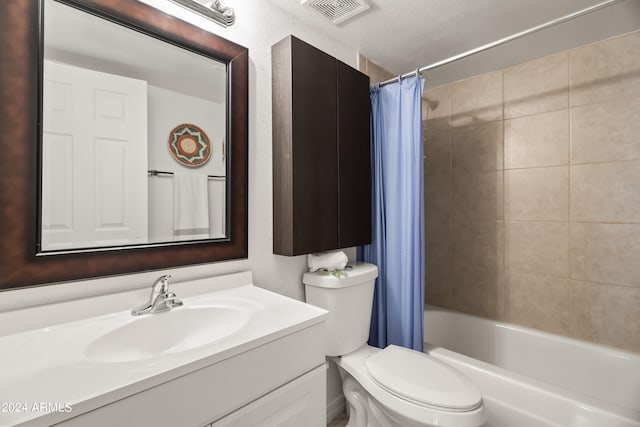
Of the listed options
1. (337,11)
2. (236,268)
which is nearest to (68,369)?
(236,268)

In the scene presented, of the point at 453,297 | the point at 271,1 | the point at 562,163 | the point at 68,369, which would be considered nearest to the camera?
the point at 68,369

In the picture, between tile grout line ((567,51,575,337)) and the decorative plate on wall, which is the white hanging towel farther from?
tile grout line ((567,51,575,337))

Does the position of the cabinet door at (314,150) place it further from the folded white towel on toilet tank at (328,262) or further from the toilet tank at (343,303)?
the toilet tank at (343,303)

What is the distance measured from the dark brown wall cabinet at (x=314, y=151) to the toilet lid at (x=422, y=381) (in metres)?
0.60

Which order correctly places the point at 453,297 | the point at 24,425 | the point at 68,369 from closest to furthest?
the point at 24,425 < the point at 68,369 < the point at 453,297

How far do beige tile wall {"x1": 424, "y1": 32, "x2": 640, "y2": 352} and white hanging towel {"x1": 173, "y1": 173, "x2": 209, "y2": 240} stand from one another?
185 centimetres

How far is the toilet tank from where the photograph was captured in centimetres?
145

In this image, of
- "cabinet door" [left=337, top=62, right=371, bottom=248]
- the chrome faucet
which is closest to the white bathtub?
"cabinet door" [left=337, top=62, right=371, bottom=248]

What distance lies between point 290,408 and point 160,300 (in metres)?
0.54

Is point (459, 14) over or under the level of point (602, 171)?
over

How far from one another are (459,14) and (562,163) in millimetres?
1096

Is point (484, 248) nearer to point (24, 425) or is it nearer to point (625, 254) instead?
point (625, 254)

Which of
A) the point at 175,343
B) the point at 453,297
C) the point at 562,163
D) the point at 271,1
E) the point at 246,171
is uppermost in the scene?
the point at 271,1

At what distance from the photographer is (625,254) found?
161cm
